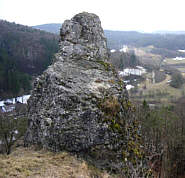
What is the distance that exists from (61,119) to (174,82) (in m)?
73.1

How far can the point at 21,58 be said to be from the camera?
9019 centimetres

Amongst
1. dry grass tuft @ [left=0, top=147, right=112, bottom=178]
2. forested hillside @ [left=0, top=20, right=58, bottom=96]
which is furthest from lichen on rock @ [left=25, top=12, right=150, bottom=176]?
forested hillside @ [left=0, top=20, right=58, bottom=96]

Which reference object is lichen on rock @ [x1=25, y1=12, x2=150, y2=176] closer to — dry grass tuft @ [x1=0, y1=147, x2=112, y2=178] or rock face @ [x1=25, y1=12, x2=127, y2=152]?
rock face @ [x1=25, y1=12, x2=127, y2=152]

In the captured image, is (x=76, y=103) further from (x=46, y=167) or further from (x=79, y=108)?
(x=46, y=167)

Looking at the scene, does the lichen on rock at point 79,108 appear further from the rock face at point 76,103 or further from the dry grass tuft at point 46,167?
the dry grass tuft at point 46,167

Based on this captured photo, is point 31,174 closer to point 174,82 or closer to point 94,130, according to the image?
point 94,130

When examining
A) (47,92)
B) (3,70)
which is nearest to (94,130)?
(47,92)

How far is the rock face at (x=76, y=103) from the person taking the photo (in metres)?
8.62

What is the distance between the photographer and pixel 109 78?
1042cm

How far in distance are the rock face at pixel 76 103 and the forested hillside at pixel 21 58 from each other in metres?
50.1

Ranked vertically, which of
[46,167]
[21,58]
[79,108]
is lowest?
[21,58]

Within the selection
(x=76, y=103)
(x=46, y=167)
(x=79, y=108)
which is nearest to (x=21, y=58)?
(x=76, y=103)

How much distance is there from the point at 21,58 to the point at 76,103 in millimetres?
87224

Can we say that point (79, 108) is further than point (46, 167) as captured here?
Yes
